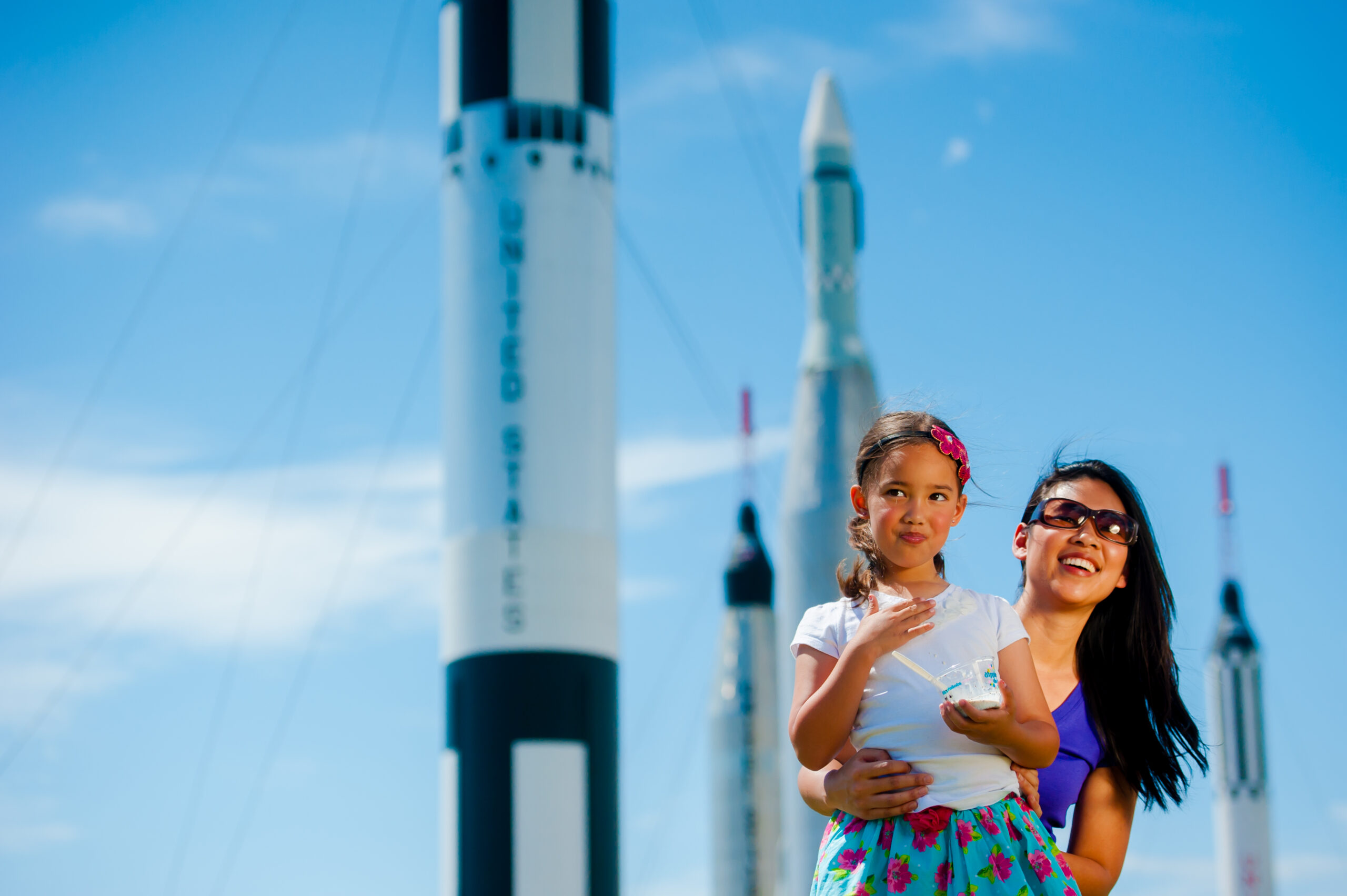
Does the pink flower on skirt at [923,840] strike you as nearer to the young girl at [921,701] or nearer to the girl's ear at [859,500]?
the young girl at [921,701]

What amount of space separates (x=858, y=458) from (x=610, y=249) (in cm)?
1170

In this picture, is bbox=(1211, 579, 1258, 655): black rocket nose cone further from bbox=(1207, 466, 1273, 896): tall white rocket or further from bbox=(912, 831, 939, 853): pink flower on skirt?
bbox=(912, 831, 939, 853): pink flower on skirt

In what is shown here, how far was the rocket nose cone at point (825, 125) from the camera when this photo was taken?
2380 cm

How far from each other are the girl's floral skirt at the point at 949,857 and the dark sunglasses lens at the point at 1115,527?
0.79 m

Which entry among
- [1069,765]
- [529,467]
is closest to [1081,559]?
[1069,765]

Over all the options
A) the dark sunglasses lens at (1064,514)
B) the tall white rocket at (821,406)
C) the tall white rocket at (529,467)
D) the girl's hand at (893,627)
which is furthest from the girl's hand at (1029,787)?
the tall white rocket at (821,406)

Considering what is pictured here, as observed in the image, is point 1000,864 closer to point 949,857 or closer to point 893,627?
point 949,857

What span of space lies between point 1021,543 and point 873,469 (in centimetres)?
70

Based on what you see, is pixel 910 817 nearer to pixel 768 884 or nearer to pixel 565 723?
pixel 565 723

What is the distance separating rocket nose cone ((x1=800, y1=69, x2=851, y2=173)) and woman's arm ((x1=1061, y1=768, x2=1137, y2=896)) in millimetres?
20924

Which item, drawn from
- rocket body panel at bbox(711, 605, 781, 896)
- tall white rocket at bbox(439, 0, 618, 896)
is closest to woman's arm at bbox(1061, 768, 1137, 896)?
tall white rocket at bbox(439, 0, 618, 896)

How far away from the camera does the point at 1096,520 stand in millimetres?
3775

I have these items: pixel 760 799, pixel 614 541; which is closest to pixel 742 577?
pixel 760 799

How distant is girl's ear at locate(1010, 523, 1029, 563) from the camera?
3.91m
